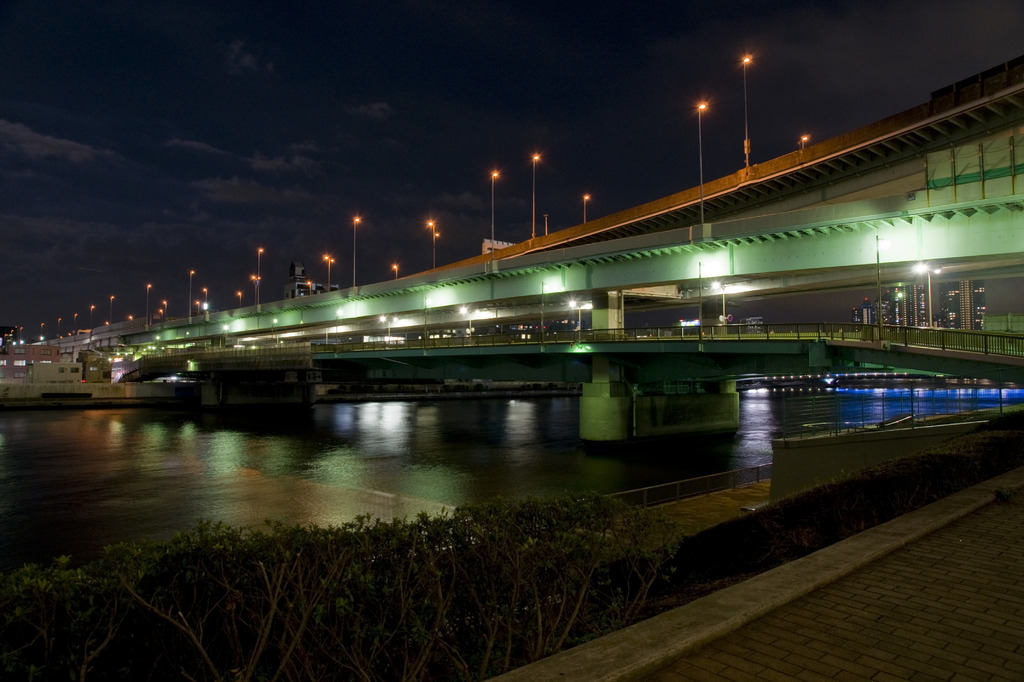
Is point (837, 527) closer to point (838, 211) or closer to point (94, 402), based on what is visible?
point (838, 211)

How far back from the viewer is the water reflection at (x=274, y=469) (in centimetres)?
2361

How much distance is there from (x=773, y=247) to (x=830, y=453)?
15024 millimetres

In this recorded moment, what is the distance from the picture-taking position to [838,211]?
27891mm

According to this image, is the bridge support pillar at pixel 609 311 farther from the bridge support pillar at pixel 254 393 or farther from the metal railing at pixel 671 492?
the bridge support pillar at pixel 254 393

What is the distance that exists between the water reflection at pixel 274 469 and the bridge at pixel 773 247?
661cm

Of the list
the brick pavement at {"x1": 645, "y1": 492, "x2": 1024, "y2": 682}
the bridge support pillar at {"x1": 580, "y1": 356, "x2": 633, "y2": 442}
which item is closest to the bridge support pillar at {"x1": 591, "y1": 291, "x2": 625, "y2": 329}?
the bridge support pillar at {"x1": 580, "y1": 356, "x2": 633, "y2": 442}

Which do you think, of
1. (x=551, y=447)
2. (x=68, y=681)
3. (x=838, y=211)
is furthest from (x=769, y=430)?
(x=68, y=681)

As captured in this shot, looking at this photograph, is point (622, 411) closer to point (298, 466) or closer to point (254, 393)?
point (298, 466)

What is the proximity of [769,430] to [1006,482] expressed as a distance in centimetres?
4942

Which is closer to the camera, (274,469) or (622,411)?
(274,469)

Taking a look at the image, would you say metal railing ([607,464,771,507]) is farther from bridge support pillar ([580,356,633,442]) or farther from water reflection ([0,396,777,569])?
bridge support pillar ([580,356,633,442])

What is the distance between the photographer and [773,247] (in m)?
31.7

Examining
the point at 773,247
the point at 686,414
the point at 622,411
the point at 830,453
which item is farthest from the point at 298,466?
the point at 773,247

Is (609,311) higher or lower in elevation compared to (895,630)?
higher
